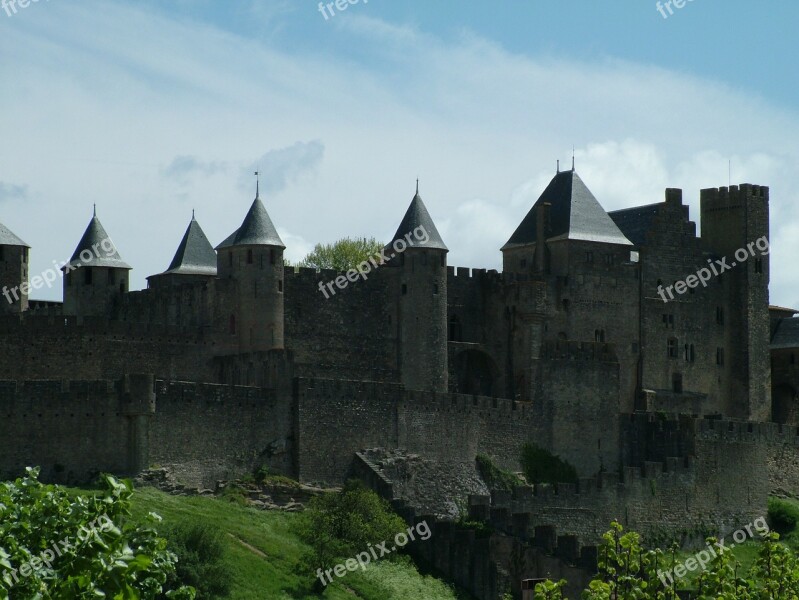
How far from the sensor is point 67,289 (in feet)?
249

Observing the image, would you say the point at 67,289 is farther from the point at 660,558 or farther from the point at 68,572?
the point at 68,572

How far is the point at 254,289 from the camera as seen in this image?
243ft

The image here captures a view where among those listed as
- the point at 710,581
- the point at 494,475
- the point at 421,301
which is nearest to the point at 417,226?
the point at 421,301

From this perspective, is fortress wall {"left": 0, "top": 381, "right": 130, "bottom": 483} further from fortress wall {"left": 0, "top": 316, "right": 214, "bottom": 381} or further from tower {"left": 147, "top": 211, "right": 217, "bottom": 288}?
tower {"left": 147, "top": 211, "right": 217, "bottom": 288}

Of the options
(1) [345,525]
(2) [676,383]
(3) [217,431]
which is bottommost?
(1) [345,525]

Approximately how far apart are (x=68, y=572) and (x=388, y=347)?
46504mm

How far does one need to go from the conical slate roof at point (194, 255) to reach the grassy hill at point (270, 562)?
54.6ft

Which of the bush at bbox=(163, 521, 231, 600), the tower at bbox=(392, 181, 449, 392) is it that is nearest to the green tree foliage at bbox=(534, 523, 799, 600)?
the bush at bbox=(163, 521, 231, 600)

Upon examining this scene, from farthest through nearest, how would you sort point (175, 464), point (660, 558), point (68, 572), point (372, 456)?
point (372, 456)
point (175, 464)
point (660, 558)
point (68, 572)

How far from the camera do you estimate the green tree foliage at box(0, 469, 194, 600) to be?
3070cm

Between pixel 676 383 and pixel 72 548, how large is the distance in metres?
55.0

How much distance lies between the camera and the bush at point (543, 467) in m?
74.9

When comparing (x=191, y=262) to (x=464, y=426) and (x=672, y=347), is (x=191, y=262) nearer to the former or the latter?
(x=464, y=426)

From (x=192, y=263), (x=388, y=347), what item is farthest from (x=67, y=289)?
(x=388, y=347)
